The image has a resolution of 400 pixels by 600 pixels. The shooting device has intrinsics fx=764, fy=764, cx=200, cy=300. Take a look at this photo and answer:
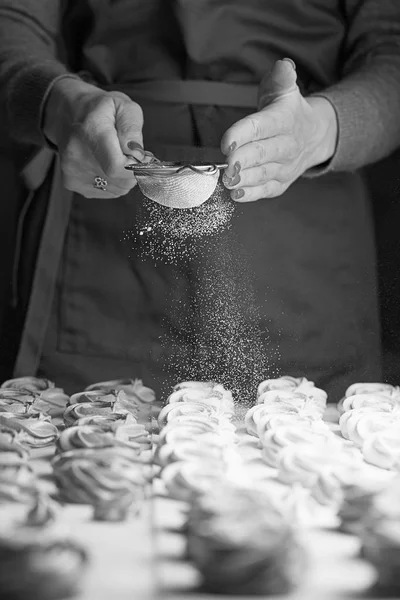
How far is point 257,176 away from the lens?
1.01 metres

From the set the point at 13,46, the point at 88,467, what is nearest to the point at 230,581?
the point at 88,467

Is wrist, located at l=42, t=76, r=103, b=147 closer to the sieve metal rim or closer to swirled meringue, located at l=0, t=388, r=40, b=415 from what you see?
the sieve metal rim

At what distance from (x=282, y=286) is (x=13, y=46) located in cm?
56

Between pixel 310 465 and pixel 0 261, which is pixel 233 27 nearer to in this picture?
pixel 0 261

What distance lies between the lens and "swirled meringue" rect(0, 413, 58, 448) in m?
0.87

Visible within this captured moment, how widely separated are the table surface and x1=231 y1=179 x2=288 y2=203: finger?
1.50ft

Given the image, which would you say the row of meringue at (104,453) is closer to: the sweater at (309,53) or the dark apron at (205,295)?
the dark apron at (205,295)

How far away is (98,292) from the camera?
1.23m

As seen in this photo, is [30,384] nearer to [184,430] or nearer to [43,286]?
[43,286]

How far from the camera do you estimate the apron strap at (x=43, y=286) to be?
119 centimetres

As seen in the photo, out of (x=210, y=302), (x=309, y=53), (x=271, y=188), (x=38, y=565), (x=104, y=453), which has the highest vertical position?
(x=309, y=53)

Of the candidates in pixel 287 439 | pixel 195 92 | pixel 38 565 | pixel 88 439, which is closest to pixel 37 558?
pixel 38 565

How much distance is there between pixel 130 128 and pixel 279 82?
203 millimetres

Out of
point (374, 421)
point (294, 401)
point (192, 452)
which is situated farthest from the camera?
point (294, 401)
